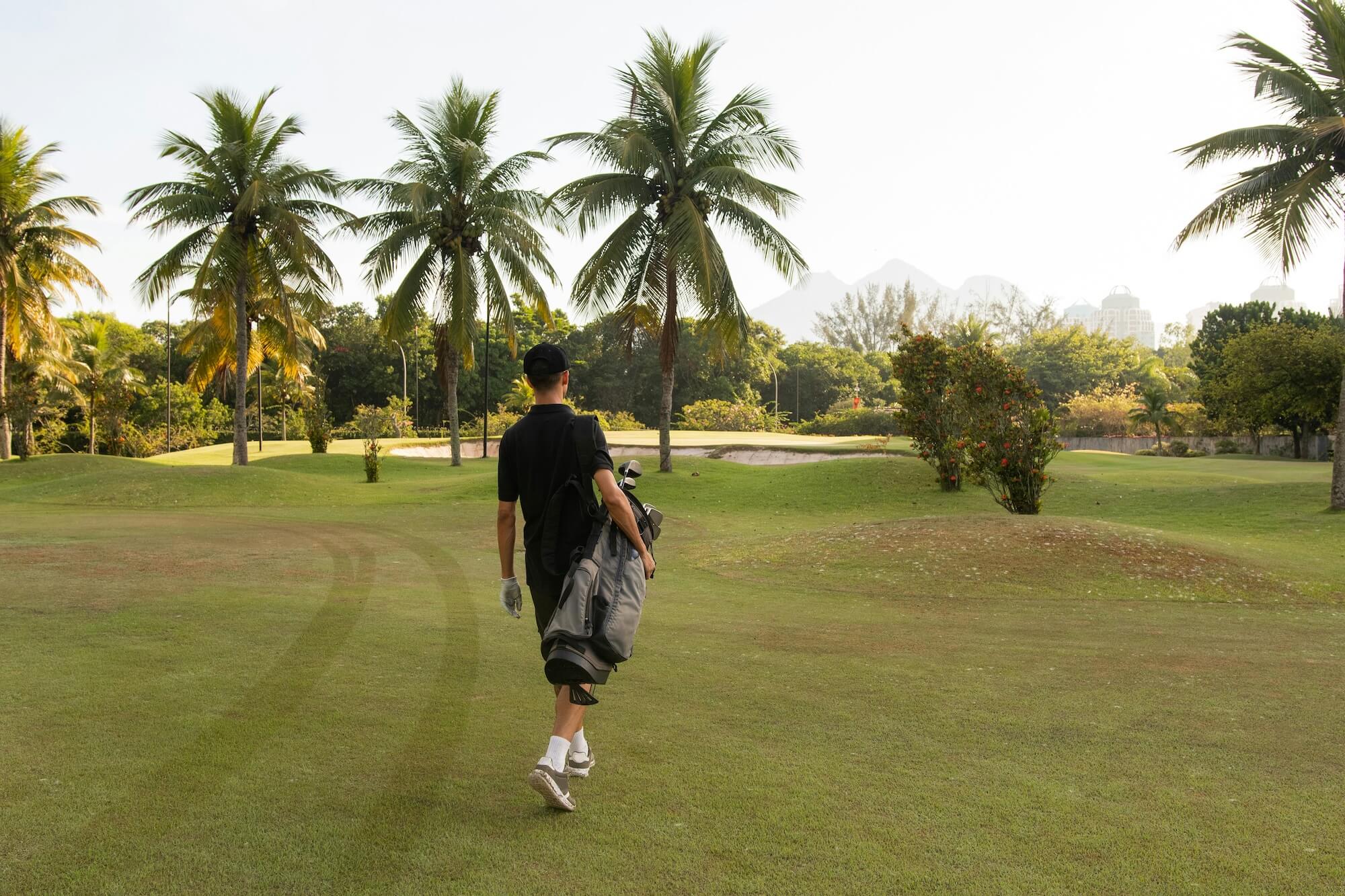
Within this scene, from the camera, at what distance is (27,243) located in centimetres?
3266

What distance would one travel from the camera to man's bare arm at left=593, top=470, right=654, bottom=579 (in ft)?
13.8

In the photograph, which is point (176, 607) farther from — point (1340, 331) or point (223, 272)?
point (1340, 331)

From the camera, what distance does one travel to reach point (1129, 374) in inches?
2741

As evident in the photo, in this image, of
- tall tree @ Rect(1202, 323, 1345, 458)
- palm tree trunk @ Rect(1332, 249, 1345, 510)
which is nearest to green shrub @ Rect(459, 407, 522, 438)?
tall tree @ Rect(1202, 323, 1345, 458)

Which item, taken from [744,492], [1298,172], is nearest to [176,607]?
[744,492]

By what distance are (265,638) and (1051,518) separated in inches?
411

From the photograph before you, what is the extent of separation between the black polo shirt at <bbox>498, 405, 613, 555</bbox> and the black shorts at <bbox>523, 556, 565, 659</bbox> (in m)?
0.10

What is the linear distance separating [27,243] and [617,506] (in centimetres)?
3597

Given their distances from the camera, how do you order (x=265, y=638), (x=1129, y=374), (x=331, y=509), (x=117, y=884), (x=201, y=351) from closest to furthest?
(x=117, y=884), (x=265, y=638), (x=331, y=509), (x=201, y=351), (x=1129, y=374)

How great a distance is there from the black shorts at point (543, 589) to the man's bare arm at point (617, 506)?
36cm

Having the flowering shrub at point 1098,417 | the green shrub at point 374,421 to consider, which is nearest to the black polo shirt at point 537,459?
the green shrub at point 374,421

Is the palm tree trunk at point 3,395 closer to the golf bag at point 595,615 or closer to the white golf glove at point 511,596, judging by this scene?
the white golf glove at point 511,596

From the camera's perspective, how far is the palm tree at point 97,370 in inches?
1748

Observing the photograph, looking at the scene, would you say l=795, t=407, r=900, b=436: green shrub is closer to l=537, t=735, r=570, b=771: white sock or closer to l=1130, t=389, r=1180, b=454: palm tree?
l=1130, t=389, r=1180, b=454: palm tree
